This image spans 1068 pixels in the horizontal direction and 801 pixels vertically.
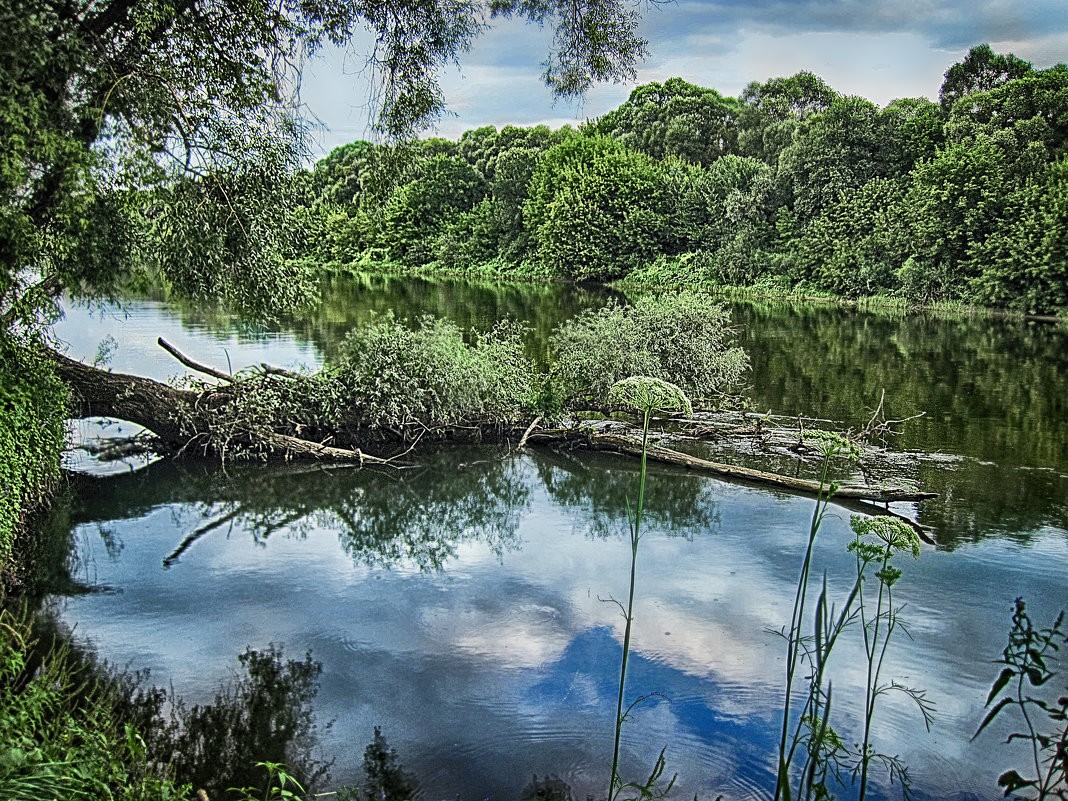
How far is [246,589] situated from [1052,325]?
110ft

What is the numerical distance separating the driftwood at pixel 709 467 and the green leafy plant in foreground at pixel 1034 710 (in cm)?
333

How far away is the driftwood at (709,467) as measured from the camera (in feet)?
34.1

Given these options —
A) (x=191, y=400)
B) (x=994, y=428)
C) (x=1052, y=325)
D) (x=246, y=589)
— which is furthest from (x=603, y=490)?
(x=1052, y=325)

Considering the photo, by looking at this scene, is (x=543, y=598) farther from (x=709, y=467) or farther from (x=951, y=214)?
(x=951, y=214)

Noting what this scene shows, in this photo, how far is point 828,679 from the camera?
627cm

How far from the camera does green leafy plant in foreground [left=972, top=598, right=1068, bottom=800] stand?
8.79 feet

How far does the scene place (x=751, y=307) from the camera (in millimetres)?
38875

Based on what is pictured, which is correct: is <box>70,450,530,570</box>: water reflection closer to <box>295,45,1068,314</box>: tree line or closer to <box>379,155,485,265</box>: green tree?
<box>295,45,1068,314</box>: tree line

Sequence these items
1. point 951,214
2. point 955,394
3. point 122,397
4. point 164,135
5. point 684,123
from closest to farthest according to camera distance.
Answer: point 164,135 < point 122,397 < point 955,394 < point 951,214 < point 684,123

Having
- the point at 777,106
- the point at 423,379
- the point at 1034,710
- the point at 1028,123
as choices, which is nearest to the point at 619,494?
the point at 423,379

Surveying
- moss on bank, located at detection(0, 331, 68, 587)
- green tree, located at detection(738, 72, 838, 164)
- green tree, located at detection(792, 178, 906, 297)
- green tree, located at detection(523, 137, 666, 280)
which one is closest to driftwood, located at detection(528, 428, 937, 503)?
moss on bank, located at detection(0, 331, 68, 587)

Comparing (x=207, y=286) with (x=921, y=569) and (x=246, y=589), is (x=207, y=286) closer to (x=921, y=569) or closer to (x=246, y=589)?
(x=246, y=589)

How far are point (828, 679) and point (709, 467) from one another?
555 cm

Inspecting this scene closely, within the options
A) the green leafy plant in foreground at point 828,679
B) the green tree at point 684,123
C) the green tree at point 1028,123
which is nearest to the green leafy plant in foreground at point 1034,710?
the green leafy plant in foreground at point 828,679
